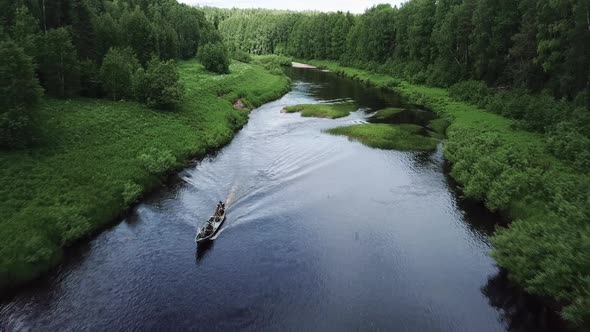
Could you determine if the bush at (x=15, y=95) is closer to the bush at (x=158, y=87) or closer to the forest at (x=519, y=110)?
the bush at (x=158, y=87)

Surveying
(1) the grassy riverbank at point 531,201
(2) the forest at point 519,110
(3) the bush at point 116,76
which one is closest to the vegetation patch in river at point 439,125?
(2) the forest at point 519,110

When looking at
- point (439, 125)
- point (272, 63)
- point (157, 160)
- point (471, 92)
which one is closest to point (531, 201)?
point (439, 125)

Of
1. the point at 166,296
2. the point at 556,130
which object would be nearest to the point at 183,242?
the point at 166,296

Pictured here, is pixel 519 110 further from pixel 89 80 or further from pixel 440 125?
pixel 89 80

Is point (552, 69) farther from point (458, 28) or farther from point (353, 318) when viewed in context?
point (353, 318)

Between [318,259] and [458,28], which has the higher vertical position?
[458,28]
